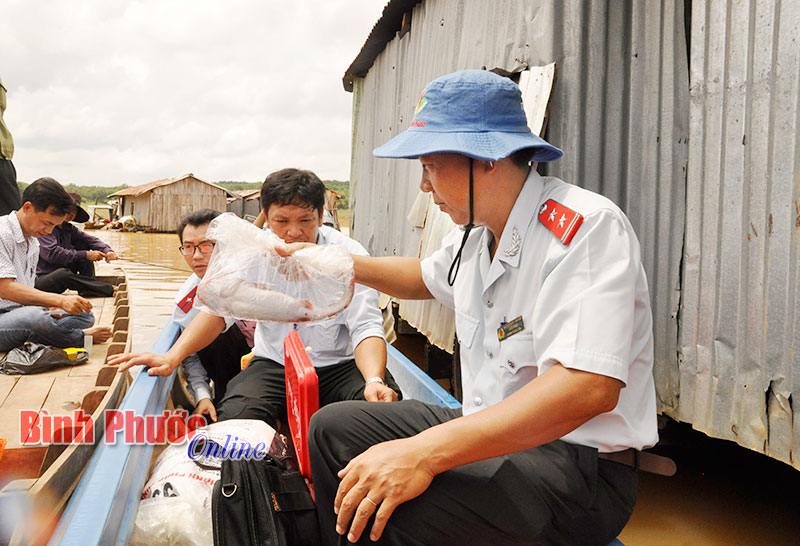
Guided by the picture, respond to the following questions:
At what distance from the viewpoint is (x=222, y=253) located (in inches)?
78.0

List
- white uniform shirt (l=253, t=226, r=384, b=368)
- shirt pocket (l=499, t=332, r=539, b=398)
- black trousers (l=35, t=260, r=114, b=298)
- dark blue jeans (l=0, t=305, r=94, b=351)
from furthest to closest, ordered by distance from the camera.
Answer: black trousers (l=35, t=260, r=114, b=298)
dark blue jeans (l=0, t=305, r=94, b=351)
white uniform shirt (l=253, t=226, r=384, b=368)
shirt pocket (l=499, t=332, r=539, b=398)

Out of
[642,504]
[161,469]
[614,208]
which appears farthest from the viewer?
[642,504]

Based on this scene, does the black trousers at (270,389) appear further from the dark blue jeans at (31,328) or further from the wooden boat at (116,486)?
the dark blue jeans at (31,328)

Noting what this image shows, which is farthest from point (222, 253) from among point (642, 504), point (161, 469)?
point (642, 504)

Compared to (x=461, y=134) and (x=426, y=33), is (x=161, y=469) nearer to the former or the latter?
(x=461, y=134)

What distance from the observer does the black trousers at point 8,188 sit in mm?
5344

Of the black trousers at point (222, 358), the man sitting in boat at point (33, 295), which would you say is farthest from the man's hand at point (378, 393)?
the man sitting in boat at point (33, 295)

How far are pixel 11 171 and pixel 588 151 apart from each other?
5.41 meters

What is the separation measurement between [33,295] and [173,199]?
30.7 meters

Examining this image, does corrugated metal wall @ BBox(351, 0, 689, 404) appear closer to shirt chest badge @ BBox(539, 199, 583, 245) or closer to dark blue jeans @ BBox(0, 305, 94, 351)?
shirt chest badge @ BBox(539, 199, 583, 245)

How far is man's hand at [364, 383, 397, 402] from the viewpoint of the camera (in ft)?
7.73

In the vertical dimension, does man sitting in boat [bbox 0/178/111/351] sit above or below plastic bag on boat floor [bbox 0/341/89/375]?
above

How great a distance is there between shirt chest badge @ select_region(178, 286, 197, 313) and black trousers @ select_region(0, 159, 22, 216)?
323 centimetres

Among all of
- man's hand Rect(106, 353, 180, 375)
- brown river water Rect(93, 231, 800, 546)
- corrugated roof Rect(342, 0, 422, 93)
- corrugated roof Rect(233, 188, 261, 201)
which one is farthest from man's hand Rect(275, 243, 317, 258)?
corrugated roof Rect(233, 188, 261, 201)
